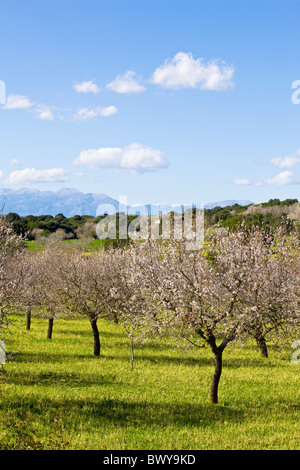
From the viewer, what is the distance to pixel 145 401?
1939cm

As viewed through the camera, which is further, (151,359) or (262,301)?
(151,359)

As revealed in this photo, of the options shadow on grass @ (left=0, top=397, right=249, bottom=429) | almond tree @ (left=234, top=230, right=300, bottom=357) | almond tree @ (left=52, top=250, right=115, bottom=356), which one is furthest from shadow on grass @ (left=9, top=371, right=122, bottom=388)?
almond tree @ (left=234, top=230, right=300, bottom=357)

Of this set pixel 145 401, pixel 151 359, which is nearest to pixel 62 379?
pixel 145 401

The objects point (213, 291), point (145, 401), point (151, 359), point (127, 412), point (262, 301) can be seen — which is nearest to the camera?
point (213, 291)

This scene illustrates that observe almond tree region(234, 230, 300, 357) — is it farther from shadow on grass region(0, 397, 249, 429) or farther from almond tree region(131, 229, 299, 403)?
shadow on grass region(0, 397, 249, 429)

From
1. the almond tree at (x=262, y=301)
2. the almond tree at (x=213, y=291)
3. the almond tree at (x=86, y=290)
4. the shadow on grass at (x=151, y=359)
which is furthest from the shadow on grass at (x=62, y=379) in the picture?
the almond tree at (x=262, y=301)

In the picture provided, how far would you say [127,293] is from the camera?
31703 millimetres

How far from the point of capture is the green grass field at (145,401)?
14203mm

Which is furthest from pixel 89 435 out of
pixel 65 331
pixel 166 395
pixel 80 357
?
pixel 65 331

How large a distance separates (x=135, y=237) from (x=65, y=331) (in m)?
23.9

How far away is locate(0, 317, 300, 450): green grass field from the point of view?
14203 mm

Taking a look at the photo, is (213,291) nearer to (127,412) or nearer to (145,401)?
(127,412)

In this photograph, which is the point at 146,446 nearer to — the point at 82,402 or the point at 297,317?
the point at 82,402

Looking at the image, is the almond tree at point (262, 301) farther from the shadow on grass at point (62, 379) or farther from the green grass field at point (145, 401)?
the shadow on grass at point (62, 379)
